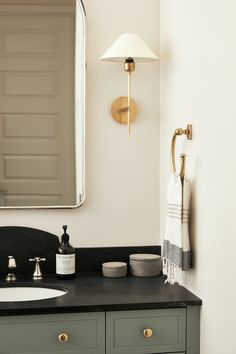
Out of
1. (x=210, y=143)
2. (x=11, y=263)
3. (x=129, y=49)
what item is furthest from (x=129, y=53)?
(x=11, y=263)

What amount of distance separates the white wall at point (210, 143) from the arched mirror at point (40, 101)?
440 mm

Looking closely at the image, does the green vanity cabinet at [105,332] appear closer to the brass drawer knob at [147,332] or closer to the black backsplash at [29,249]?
the brass drawer knob at [147,332]

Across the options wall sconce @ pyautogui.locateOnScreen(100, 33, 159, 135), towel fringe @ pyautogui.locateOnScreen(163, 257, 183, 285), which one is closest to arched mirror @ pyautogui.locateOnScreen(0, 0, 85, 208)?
wall sconce @ pyautogui.locateOnScreen(100, 33, 159, 135)

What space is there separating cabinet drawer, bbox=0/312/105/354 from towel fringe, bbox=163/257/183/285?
35 cm

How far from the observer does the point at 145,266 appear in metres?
2.45

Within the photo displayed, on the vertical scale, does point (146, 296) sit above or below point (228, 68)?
below

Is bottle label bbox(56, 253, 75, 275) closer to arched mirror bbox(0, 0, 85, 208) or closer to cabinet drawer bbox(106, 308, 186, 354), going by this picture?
arched mirror bbox(0, 0, 85, 208)

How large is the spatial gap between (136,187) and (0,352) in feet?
3.11

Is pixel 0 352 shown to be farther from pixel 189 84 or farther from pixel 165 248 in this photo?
pixel 189 84

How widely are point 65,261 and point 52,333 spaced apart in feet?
1.43

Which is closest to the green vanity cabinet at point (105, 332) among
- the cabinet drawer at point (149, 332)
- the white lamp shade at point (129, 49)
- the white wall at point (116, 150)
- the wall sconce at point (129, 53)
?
Answer: the cabinet drawer at point (149, 332)

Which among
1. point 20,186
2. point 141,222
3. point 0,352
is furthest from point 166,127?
point 0,352

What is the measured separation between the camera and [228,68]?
5.74 ft

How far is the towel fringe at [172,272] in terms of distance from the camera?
222 centimetres
